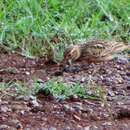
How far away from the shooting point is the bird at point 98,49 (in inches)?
290

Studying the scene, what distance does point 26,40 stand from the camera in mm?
7609

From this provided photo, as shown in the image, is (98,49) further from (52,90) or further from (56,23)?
(52,90)

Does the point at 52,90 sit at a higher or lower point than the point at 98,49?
lower

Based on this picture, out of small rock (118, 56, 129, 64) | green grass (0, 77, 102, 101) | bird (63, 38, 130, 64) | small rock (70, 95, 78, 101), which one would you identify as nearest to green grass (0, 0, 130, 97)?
bird (63, 38, 130, 64)

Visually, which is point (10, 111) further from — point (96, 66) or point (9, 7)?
point (9, 7)

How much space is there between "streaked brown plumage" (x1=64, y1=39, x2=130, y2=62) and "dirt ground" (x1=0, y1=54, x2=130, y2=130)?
2.02ft

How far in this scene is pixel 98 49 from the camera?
24.7 feet

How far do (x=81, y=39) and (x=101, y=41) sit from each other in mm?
458

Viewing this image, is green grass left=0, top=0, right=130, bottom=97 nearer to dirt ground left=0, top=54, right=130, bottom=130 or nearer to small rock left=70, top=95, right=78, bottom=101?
dirt ground left=0, top=54, right=130, bottom=130

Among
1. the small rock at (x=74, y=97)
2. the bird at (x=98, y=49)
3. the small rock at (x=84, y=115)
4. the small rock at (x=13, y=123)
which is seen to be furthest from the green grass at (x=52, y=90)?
the bird at (x=98, y=49)

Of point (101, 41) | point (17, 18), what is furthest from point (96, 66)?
point (17, 18)

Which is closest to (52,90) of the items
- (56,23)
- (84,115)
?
(84,115)

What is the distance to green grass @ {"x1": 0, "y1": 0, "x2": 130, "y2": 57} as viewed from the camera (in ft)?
24.7

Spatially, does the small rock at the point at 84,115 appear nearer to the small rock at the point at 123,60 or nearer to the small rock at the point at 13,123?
the small rock at the point at 13,123
